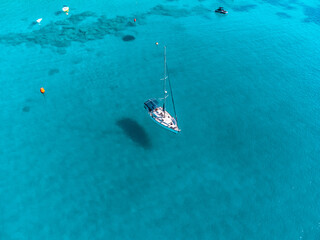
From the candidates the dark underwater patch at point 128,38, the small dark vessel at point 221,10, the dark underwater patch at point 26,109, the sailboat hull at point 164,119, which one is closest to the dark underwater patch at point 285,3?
the small dark vessel at point 221,10

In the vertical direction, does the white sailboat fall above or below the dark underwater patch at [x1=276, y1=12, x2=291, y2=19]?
below

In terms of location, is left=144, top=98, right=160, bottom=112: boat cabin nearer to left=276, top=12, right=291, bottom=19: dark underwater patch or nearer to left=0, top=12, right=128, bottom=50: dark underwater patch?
left=0, top=12, right=128, bottom=50: dark underwater patch

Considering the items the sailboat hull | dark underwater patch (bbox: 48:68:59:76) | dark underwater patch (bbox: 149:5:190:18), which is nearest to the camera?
the sailboat hull

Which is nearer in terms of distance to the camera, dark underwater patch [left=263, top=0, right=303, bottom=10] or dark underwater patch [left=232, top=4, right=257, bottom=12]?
dark underwater patch [left=232, top=4, right=257, bottom=12]

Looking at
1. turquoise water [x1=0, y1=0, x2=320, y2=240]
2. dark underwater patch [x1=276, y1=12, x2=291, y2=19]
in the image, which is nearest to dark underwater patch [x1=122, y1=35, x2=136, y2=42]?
turquoise water [x1=0, y1=0, x2=320, y2=240]

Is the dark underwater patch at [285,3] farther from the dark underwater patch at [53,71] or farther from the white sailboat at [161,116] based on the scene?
the dark underwater patch at [53,71]

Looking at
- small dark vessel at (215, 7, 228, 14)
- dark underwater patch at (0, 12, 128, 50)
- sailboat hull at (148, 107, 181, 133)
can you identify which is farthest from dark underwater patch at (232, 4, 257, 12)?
sailboat hull at (148, 107, 181, 133)

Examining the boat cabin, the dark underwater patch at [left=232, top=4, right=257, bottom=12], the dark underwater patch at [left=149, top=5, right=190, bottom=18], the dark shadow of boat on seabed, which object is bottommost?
the dark shadow of boat on seabed

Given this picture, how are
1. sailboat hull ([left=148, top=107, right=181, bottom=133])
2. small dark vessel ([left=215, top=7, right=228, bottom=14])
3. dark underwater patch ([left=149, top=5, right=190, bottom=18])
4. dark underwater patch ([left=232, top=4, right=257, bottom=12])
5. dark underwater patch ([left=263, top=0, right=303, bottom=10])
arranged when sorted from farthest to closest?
dark underwater patch ([left=263, top=0, right=303, bottom=10]) → dark underwater patch ([left=232, top=4, right=257, bottom=12]) → small dark vessel ([left=215, top=7, right=228, bottom=14]) → dark underwater patch ([left=149, top=5, right=190, bottom=18]) → sailboat hull ([left=148, top=107, right=181, bottom=133])
